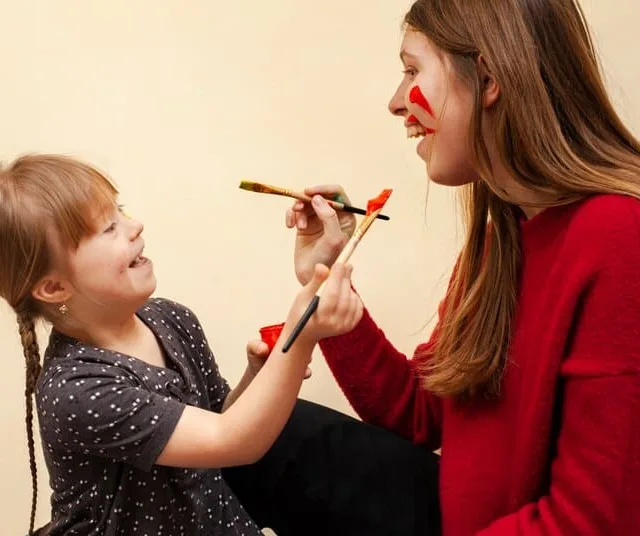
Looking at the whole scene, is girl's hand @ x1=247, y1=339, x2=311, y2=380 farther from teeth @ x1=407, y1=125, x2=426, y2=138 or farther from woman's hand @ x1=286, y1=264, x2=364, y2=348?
teeth @ x1=407, y1=125, x2=426, y2=138

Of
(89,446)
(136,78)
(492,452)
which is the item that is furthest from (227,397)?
(136,78)

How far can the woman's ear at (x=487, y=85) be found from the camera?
28.7 inches

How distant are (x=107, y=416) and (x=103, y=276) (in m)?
0.17

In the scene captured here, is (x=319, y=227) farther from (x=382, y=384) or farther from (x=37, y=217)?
(x=37, y=217)

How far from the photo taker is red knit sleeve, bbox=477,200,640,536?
66 cm

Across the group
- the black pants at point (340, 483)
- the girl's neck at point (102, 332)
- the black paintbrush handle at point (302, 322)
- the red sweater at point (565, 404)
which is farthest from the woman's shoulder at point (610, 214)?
the girl's neck at point (102, 332)

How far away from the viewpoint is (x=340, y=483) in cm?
96

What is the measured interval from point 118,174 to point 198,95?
0.66ft

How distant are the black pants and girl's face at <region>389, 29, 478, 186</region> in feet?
1.28

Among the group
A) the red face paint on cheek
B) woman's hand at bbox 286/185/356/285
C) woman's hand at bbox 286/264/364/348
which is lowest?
woman's hand at bbox 286/264/364/348

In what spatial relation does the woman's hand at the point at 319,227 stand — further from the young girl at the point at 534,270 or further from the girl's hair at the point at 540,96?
the girl's hair at the point at 540,96

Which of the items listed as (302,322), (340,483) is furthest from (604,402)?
(340,483)

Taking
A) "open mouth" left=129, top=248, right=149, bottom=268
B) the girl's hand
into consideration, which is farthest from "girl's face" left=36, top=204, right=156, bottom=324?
the girl's hand

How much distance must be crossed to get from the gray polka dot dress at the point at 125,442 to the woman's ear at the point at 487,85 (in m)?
0.46
